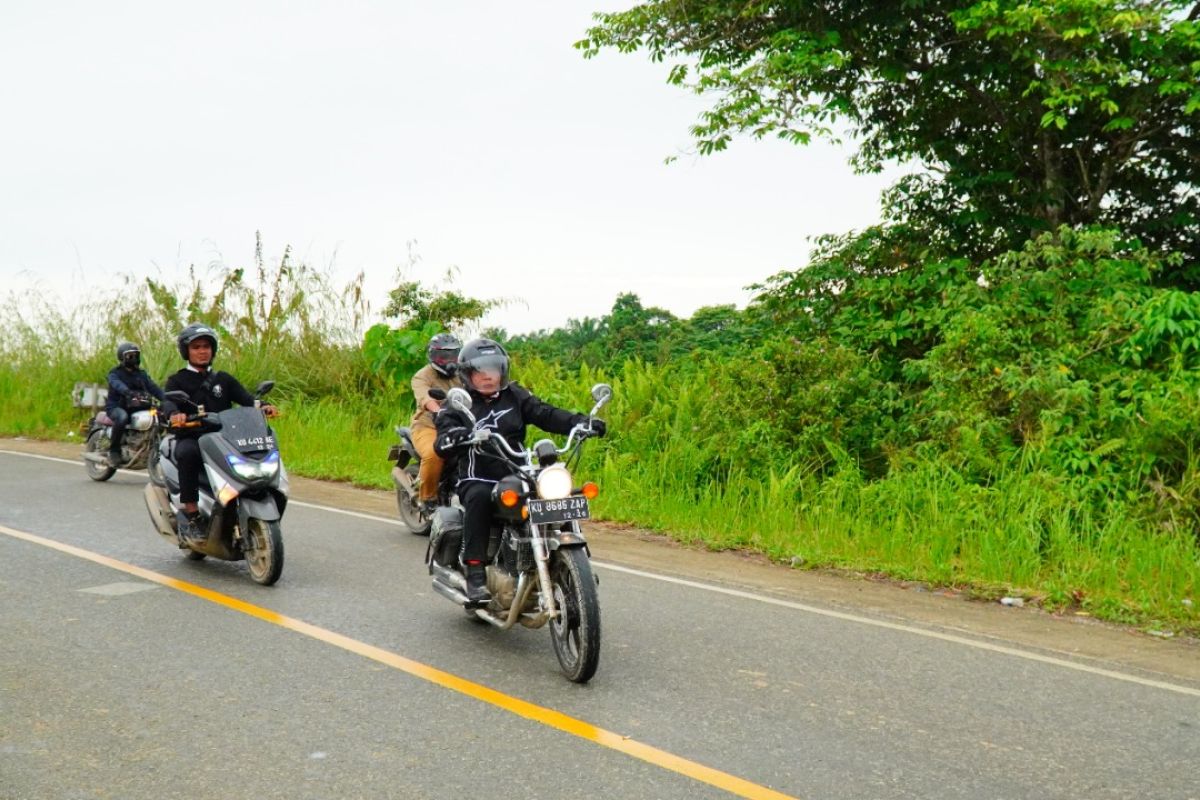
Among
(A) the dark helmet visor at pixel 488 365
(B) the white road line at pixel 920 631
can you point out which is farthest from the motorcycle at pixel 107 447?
(A) the dark helmet visor at pixel 488 365

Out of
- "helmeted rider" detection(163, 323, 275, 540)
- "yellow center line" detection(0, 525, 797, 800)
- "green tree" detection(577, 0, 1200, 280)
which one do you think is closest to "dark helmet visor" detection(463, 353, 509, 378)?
"yellow center line" detection(0, 525, 797, 800)

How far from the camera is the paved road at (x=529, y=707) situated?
15.9 ft

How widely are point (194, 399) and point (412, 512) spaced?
2388 millimetres

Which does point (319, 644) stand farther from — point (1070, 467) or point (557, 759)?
point (1070, 467)

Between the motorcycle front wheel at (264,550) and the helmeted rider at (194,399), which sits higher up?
the helmeted rider at (194,399)

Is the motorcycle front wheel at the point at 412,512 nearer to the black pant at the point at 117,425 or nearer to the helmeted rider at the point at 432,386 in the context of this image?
the helmeted rider at the point at 432,386

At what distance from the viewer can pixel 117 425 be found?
14.9 m

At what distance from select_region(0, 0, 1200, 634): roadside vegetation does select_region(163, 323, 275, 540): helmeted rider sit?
418 centimetres

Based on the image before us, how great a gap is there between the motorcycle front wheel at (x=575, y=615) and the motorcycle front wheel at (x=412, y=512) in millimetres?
4668

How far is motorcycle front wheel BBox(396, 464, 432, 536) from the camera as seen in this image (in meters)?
11.0

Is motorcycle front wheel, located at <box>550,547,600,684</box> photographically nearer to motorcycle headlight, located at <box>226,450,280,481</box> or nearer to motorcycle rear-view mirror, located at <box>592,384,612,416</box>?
motorcycle rear-view mirror, located at <box>592,384,612,416</box>

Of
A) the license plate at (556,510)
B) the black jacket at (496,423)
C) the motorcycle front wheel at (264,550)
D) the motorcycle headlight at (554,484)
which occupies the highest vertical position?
the black jacket at (496,423)

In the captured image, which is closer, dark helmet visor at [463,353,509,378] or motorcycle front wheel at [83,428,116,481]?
dark helmet visor at [463,353,509,378]

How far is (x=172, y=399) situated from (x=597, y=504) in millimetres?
4715
